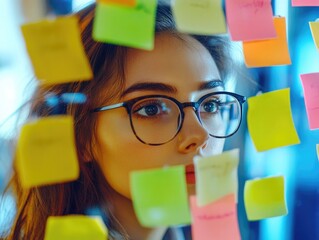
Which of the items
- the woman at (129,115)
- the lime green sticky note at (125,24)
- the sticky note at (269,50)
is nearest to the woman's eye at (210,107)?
the woman at (129,115)

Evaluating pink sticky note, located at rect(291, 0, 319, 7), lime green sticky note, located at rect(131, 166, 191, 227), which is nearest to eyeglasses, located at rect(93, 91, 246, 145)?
lime green sticky note, located at rect(131, 166, 191, 227)

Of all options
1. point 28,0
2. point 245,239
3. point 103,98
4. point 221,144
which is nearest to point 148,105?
point 103,98

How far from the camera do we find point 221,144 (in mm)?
919

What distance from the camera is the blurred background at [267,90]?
0.84 meters

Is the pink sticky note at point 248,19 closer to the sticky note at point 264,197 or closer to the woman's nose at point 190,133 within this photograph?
the woman's nose at point 190,133

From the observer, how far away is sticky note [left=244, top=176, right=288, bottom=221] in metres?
0.85

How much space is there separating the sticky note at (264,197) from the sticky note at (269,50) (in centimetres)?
21

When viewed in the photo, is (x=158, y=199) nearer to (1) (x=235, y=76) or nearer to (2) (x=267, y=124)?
(2) (x=267, y=124)

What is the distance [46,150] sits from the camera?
69 centimetres

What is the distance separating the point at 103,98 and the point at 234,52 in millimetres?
299

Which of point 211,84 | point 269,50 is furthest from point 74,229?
point 269,50

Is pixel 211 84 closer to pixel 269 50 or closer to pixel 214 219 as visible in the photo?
pixel 269 50

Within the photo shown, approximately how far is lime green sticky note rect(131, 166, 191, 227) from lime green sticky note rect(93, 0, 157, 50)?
8.0 inches

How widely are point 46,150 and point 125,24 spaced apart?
22 cm
